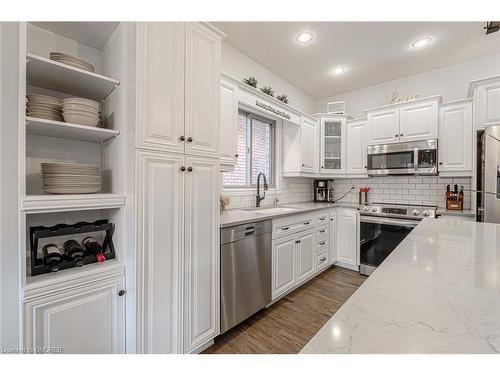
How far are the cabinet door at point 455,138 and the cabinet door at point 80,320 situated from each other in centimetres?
361

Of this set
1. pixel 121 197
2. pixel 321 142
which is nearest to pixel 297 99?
pixel 321 142

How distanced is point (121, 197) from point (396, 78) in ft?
13.2

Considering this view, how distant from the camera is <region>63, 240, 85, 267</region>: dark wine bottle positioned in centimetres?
123

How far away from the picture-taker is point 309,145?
3484 millimetres

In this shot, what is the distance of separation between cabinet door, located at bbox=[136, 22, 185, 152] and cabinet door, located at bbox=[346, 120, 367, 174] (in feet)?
9.62

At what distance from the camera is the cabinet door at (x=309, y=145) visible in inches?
132

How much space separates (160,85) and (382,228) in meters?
2.94

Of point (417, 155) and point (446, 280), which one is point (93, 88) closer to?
point (446, 280)

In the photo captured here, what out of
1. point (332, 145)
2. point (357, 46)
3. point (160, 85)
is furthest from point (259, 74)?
point (160, 85)

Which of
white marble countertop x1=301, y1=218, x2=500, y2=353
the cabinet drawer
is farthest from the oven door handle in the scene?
white marble countertop x1=301, y1=218, x2=500, y2=353

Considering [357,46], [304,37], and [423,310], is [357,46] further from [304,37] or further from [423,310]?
[423,310]

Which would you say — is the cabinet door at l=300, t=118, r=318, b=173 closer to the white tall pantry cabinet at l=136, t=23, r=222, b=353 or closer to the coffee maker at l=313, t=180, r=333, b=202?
the coffee maker at l=313, t=180, r=333, b=202

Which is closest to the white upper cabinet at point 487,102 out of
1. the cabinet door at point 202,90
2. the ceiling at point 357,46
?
the ceiling at point 357,46
